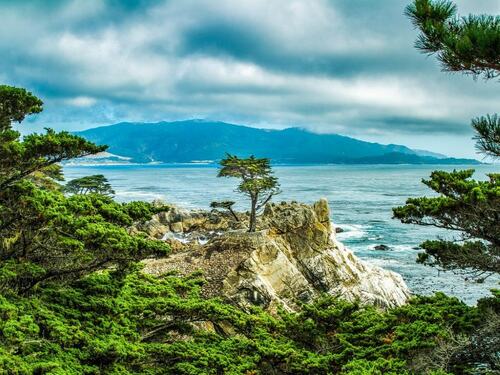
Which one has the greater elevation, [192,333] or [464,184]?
[464,184]

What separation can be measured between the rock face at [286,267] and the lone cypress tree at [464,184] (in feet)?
31.9

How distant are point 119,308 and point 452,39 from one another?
8.61m

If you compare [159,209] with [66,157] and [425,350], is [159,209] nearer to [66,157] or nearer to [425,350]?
[66,157]

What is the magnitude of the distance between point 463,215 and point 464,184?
71cm

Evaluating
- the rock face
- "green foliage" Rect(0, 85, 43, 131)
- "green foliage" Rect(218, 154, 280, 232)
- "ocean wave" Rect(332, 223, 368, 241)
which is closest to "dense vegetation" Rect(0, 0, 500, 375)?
"green foliage" Rect(0, 85, 43, 131)

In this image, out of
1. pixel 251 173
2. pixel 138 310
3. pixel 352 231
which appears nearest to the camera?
pixel 138 310

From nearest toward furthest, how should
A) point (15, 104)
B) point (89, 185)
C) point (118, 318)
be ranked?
Answer: point (15, 104) → point (118, 318) → point (89, 185)

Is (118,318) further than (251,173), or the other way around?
(251,173)

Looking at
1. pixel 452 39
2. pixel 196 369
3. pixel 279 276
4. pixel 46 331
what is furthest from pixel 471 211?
pixel 279 276

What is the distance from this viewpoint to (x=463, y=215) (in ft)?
31.2

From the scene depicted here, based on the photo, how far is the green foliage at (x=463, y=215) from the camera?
9.03 metres

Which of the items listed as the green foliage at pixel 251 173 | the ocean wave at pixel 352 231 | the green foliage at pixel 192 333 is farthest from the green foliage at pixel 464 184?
the ocean wave at pixel 352 231

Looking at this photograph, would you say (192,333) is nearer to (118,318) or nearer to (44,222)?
(118,318)

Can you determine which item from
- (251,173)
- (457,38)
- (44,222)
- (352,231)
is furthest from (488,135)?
(352,231)
